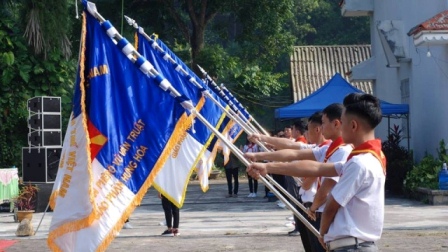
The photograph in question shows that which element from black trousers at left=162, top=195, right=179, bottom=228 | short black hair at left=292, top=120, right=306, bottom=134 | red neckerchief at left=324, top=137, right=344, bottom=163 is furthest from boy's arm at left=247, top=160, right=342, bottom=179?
black trousers at left=162, top=195, right=179, bottom=228

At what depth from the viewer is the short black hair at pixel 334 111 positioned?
26.3 feet

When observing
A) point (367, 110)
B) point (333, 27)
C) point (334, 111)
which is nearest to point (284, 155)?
point (334, 111)

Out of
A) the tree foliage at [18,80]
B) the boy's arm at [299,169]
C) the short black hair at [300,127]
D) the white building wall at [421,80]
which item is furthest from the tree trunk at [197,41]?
the boy's arm at [299,169]

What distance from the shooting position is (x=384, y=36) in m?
26.7

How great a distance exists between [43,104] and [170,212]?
9956mm

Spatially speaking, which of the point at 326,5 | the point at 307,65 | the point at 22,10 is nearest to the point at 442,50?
the point at 22,10

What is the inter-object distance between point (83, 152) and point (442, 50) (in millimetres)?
16026

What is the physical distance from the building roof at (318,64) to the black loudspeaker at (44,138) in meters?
19.8

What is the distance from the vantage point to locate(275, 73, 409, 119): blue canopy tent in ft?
83.3

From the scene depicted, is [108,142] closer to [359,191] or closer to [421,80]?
[359,191]

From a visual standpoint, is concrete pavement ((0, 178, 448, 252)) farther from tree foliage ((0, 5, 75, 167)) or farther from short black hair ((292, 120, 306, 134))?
tree foliage ((0, 5, 75, 167))

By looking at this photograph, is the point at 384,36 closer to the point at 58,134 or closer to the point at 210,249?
the point at 58,134

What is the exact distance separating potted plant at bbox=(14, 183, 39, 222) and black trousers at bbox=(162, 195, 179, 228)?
4.35 metres

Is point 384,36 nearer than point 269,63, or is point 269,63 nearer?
point 384,36
